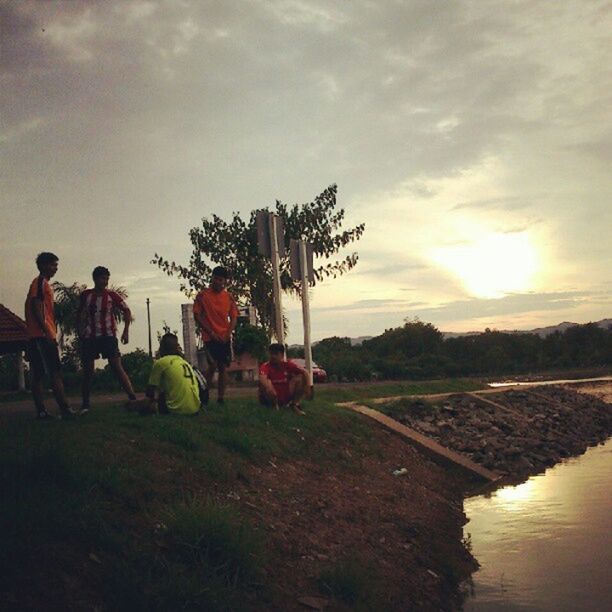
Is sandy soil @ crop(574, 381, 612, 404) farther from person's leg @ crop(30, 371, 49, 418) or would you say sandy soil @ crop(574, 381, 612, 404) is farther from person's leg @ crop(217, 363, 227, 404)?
person's leg @ crop(30, 371, 49, 418)

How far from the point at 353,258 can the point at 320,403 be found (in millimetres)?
24976

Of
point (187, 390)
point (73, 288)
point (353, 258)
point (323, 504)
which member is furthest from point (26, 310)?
point (73, 288)

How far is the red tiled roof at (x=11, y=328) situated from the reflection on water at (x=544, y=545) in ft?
50.1

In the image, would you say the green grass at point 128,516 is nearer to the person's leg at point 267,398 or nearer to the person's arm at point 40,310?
the person's arm at point 40,310

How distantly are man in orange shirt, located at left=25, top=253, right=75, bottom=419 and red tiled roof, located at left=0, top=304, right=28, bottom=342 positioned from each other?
44.2ft

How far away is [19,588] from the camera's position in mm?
4137

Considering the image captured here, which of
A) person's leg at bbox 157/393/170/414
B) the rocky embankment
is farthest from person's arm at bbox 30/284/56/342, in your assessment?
the rocky embankment

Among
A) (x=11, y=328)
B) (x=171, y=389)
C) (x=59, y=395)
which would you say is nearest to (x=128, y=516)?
(x=171, y=389)

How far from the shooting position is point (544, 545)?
9180mm

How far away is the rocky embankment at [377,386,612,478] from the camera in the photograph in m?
16.2

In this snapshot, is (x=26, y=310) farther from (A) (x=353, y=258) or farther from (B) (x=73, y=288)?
(B) (x=73, y=288)

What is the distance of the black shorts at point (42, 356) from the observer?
9281 millimetres

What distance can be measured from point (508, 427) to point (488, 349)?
75.1 meters

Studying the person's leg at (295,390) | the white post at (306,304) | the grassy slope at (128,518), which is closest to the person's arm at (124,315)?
the grassy slope at (128,518)
